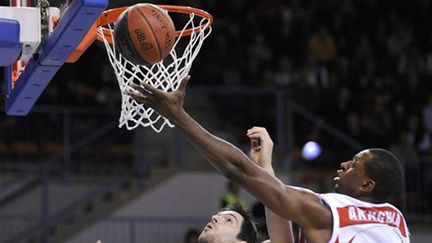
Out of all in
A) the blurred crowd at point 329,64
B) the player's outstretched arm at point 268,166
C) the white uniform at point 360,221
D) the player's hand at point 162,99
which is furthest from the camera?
the blurred crowd at point 329,64

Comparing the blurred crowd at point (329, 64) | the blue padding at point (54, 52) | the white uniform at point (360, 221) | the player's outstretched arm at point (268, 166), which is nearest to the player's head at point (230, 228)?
the player's outstretched arm at point (268, 166)

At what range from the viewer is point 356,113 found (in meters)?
13.1

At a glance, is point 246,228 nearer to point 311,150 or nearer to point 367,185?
point 367,185

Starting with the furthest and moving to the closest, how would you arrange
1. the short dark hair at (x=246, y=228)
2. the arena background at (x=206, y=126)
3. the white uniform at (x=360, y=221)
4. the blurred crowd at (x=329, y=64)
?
the blurred crowd at (x=329, y=64)
the arena background at (x=206, y=126)
the short dark hair at (x=246, y=228)
the white uniform at (x=360, y=221)

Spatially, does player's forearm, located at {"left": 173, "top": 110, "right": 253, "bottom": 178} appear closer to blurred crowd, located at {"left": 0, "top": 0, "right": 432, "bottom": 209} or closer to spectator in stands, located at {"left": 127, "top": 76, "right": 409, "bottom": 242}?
spectator in stands, located at {"left": 127, "top": 76, "right": 409, "bottom": 242}

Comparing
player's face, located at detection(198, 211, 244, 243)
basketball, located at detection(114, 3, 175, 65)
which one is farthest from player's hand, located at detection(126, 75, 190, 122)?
player's face, located at detection(198, 211, 244, 243)

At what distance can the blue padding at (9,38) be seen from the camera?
16.3 feet

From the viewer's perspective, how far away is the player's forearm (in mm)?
3963

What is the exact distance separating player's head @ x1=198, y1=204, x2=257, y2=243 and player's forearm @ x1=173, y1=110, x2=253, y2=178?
1.21 meters

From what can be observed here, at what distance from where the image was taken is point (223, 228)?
A: 5.27m

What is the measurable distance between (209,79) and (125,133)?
72.6 inches

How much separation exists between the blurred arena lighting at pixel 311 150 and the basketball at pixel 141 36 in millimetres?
7315

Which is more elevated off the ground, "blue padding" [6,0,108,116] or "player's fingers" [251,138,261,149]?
"blue padding" [6,0,108,116]

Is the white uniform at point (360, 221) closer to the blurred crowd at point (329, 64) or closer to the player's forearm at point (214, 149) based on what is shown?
the player's forearm at point (214, 149)
